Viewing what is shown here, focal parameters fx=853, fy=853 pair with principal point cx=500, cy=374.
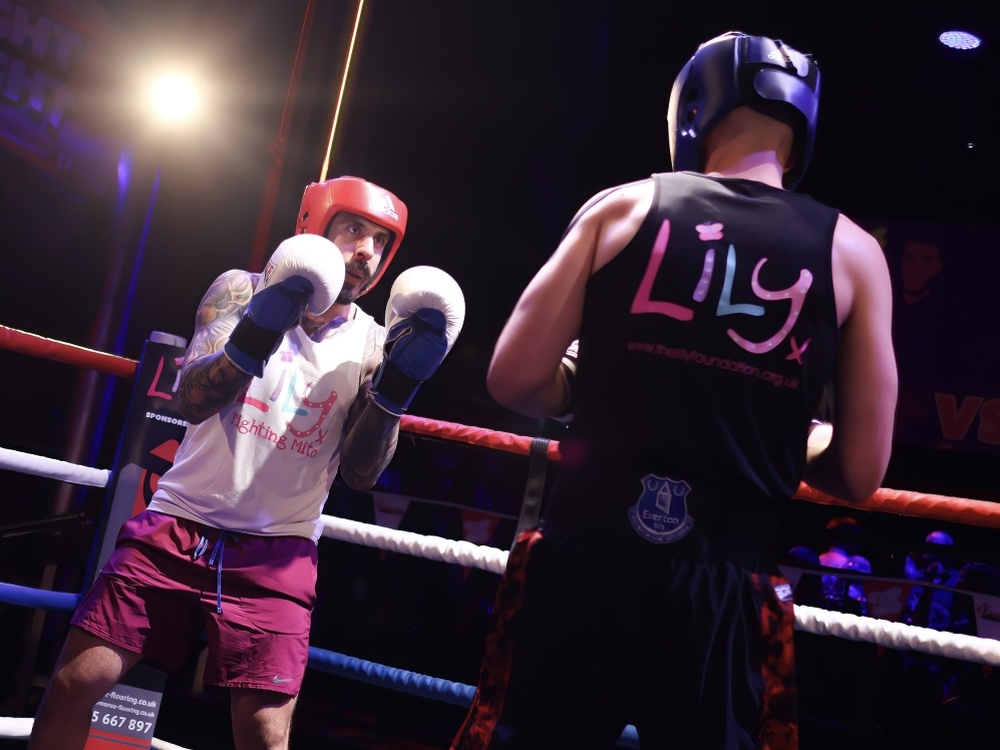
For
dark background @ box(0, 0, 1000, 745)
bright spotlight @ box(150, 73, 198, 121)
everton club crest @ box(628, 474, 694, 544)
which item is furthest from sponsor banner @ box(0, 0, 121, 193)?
everton club crest @ box(628, 474, 694, 544)

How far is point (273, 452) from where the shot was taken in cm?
186

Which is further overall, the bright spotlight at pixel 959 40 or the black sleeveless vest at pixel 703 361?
the bright spotlight at pixel 959 40

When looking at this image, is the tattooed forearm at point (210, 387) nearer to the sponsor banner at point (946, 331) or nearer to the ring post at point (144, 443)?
the ring post at point (144, 443)

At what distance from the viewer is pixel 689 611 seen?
0.96 meters

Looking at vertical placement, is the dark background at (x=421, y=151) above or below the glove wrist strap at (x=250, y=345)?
above

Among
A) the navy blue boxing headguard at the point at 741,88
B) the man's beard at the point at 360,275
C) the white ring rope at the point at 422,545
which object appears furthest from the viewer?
the man's beard at the point at 360,275

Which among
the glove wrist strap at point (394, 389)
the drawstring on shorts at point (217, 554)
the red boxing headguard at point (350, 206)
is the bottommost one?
the drawstring on shorts at point (217, 554)

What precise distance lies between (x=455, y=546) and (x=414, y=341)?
45cm

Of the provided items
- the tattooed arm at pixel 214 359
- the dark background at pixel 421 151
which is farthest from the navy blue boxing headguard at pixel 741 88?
the dark background at pixel 421 151

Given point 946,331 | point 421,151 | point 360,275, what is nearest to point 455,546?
point 360,275

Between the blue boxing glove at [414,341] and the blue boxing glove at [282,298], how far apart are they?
0.17 m

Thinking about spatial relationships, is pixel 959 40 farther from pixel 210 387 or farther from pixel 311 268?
pixel 210 387

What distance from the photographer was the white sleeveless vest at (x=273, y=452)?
1.81 metres

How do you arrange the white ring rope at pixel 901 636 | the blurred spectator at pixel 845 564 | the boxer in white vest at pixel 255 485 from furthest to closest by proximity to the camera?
the blurred spectator at pixel 845 564 < the boxer in white vest at pixel 255 485 < the white ring rope at pixel 901 636
